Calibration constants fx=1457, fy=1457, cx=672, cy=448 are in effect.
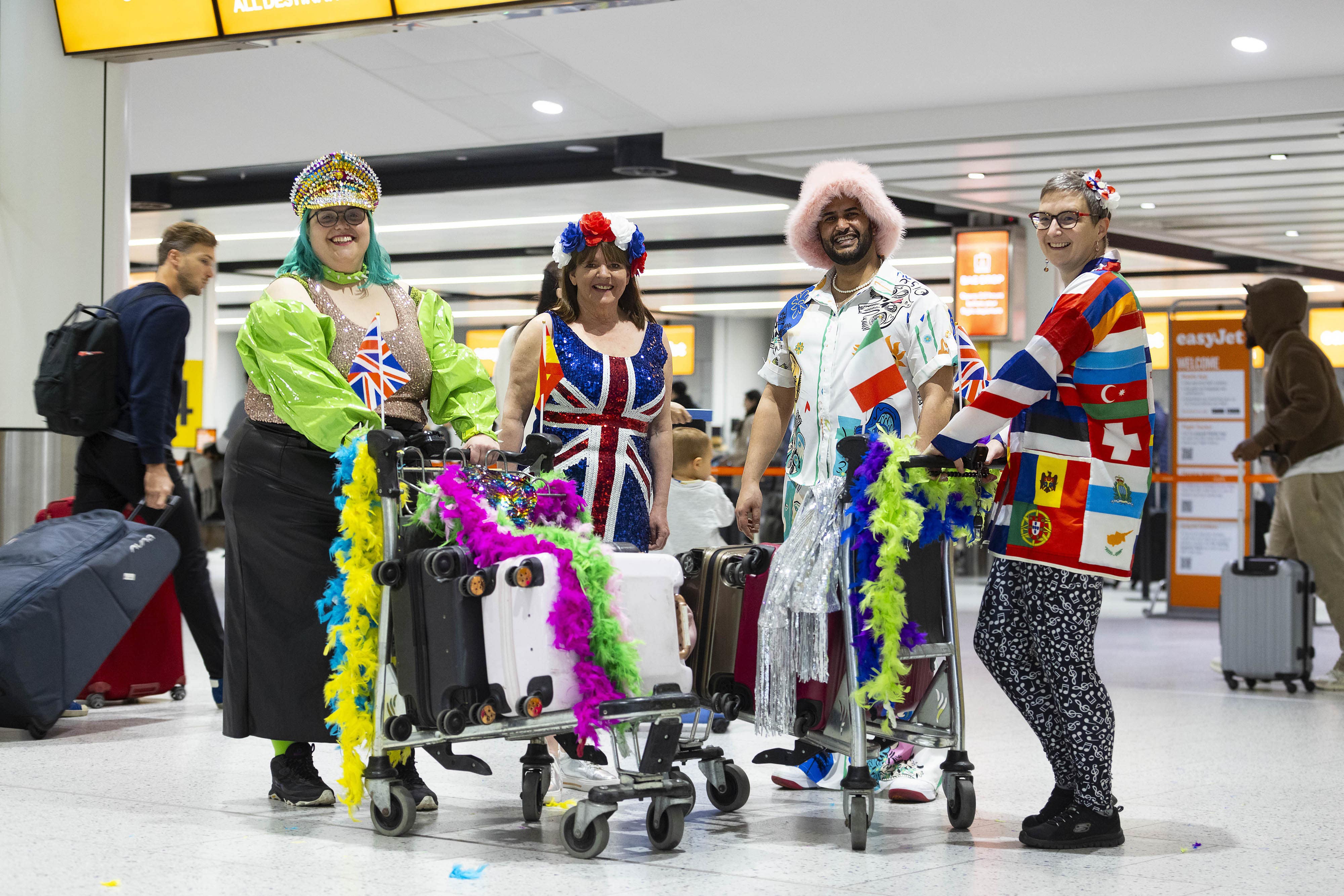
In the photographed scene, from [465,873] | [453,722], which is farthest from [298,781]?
[465,873]

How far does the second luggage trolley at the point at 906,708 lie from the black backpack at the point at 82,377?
280cm

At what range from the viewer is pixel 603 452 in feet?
12.5

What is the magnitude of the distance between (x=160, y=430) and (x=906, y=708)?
304cm

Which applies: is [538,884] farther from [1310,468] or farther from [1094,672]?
[1310,468]

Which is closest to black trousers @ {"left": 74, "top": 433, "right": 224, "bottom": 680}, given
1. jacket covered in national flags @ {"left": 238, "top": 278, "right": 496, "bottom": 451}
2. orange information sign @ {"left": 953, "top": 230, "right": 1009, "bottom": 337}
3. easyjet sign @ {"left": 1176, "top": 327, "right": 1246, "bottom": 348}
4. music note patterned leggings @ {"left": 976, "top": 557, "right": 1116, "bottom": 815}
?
jacket covered in national flags @ {"left": 238, "top": 278, "right": 496, "bottom": 451}

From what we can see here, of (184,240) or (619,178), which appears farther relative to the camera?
(619,178)

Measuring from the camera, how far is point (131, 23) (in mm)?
6480

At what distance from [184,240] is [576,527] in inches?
111

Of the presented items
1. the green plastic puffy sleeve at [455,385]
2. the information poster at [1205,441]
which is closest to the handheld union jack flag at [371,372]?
the green plastic puffy sleeve at [455,385]

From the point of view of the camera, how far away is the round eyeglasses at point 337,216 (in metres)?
3.74

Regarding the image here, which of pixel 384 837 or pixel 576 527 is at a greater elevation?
pixel 576 527

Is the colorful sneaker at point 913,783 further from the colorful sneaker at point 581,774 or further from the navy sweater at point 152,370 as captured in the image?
the navy sweater at point 152,370

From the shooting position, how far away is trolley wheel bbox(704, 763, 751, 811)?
3719mm

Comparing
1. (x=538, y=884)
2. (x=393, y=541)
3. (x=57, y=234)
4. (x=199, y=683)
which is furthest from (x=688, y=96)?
(x=538, y=884)
